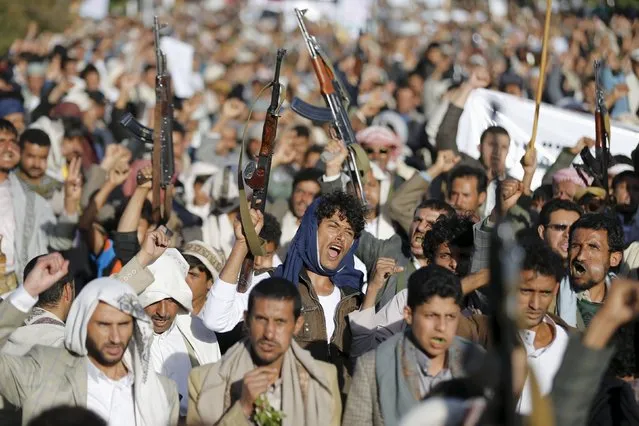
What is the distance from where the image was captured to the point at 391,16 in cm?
2759

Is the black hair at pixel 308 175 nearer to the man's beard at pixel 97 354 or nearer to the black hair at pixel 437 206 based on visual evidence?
the black hair at pixel 437 206

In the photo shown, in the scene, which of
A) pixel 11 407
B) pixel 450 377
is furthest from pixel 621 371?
pixel 11 407

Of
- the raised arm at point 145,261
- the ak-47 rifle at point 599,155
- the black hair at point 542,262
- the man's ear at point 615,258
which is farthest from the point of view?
the ak-47 rifle at point 599,155

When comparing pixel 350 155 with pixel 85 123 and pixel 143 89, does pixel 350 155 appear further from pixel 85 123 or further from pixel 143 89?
pixel 143 89

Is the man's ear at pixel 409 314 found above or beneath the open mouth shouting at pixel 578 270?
beneath

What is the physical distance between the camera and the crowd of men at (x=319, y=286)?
18.0ft

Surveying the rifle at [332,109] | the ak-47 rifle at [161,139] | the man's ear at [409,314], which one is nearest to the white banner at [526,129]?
Answer: the rifle at [332,109]

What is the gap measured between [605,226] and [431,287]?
73.6 inches

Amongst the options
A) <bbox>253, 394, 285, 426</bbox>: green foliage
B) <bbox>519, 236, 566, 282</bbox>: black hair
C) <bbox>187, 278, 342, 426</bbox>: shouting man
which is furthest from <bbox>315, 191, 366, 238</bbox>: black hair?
<bbox>253, 394, 285, 426</bbox>: green foliage

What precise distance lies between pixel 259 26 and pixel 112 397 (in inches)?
970

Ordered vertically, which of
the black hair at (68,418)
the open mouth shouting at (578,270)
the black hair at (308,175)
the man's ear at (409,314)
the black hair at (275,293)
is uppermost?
the black hair at (308,175)

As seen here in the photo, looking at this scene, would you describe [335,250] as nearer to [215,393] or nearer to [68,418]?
[215,393]

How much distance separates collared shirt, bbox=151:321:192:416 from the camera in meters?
6.69

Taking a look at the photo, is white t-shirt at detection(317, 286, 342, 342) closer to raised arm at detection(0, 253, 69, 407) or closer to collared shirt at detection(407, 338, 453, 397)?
collared shirt at detection(407, 338, 453, 397)
